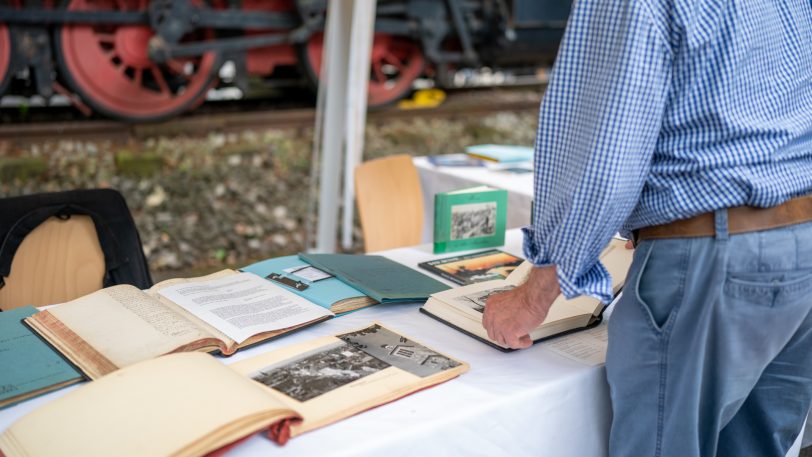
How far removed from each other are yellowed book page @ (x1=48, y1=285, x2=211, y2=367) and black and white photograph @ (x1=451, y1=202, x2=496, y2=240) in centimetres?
97

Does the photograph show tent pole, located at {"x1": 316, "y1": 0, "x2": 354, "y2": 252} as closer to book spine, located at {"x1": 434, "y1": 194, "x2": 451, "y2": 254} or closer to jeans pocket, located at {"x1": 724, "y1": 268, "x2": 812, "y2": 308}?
book spine, located at {"x1": 434, "y1": 194, "x2": 451, "y2": 254}

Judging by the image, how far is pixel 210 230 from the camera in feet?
16.2

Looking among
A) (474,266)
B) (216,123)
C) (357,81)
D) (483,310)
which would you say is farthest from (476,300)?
(216,123)

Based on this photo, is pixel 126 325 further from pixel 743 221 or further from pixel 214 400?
pixel 743 221

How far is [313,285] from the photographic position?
188 cm

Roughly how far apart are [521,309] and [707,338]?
1.11ft

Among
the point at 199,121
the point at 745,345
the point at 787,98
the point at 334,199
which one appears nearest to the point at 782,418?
the point at 745,345

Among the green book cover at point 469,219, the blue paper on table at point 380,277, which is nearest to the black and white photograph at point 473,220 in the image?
the green book cover at point 469,219

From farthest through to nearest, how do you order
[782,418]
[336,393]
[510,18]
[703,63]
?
[510,18] < [782,418] < [336,393] < [703,63]

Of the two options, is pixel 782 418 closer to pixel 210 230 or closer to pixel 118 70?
pixel 210 230

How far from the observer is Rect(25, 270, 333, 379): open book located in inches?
56.9

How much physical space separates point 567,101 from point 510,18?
679 cm

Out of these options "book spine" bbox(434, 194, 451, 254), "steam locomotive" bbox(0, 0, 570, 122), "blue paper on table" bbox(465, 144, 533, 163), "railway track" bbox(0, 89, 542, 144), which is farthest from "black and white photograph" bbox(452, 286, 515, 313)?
"steam locomotive" bbox(0, 0, 570, 122)

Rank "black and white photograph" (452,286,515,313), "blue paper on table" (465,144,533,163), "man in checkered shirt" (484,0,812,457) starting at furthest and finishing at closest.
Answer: "blue paper on table" (465,144,533,163) → "black and white photograph" (452,286,515,313) → "man in checkered shirt" (484,0,812,457)
